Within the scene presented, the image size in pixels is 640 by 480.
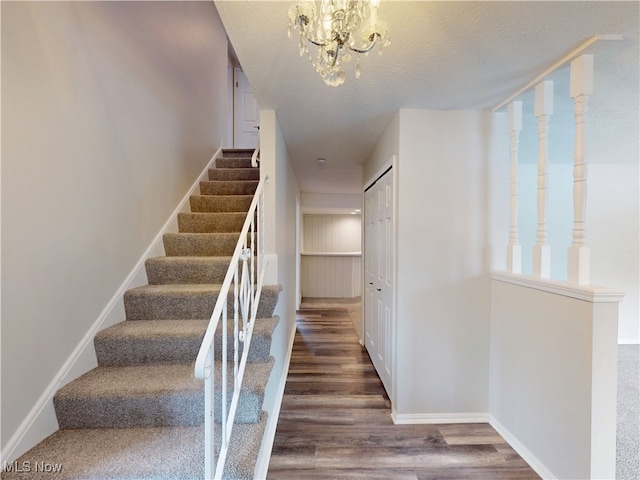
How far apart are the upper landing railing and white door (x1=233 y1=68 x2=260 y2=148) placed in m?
4.20

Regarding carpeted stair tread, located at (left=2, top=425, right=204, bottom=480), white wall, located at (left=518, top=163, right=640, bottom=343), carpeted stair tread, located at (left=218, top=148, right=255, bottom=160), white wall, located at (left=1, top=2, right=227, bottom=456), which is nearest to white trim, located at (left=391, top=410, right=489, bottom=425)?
carpeted stair tread, located at (left=2, top=425, right=204, bottom=480)

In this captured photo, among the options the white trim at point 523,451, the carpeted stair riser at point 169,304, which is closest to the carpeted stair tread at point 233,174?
the carpeted stair riser at point 169,304

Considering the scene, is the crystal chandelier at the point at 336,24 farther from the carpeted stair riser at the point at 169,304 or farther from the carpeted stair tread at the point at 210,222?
the carpeted stair tread at the point at 210,222

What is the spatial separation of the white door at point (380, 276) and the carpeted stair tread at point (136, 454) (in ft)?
4.51

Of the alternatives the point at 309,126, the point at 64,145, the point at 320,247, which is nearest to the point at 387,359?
the point at 309,126

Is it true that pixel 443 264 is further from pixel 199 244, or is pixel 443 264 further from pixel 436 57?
pixel 199 244

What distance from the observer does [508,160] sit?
2072mm

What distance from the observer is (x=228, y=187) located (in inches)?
119

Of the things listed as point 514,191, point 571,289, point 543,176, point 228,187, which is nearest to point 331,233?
point 228,187

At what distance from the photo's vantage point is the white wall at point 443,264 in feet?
6.69

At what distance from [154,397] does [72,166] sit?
1.25 metres

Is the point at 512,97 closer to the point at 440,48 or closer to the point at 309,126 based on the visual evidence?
the point at 440,48

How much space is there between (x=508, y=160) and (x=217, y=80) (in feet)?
12.0

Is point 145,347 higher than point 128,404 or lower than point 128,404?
higher
